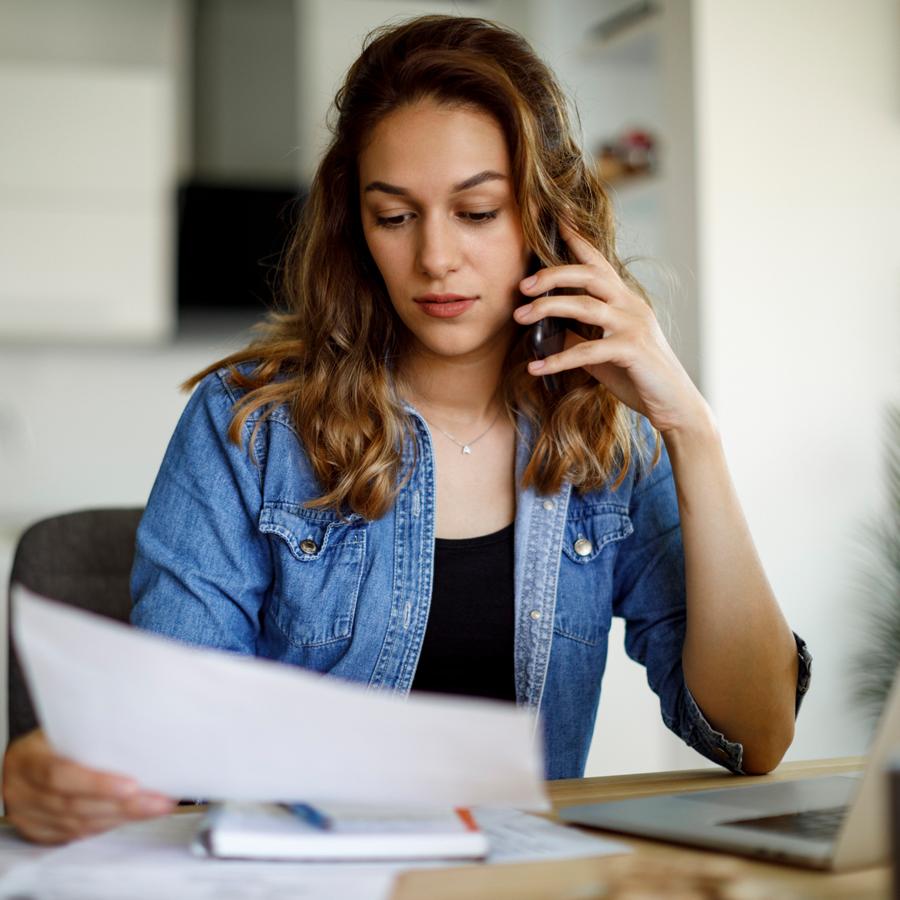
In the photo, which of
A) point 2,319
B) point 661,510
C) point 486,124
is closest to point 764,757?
point 661,510

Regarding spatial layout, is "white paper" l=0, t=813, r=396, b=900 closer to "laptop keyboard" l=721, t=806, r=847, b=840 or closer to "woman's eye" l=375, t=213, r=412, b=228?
"laptop keyboard" l=721, t=806, r=847, b=840

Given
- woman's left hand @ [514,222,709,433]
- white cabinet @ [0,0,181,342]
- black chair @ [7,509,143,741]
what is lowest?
black chair @ [7,509,143,741]

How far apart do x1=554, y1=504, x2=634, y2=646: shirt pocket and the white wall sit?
1.41 metres

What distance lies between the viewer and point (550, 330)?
133 cm

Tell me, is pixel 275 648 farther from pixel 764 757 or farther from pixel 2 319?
pixel 2 319

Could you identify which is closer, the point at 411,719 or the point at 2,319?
the point at 411,719

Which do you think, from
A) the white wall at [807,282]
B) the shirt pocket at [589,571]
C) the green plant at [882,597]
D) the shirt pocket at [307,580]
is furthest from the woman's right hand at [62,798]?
the green plant at [882,597]

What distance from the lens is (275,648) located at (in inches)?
50.8

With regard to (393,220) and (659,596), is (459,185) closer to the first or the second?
(393,220)

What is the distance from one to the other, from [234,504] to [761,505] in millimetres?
1779

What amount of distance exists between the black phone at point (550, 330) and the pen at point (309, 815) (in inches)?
26.7

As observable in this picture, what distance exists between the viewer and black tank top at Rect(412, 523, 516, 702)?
1.29 meters

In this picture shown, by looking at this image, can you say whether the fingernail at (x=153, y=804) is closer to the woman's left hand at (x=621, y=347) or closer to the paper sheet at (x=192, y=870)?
the paper sheet at (x=192, y=870)

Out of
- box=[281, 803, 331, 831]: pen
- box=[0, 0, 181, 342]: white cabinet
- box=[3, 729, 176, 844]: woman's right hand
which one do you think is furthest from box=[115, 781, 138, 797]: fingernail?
box=[0, 0, 181, 342]: white cabinet
